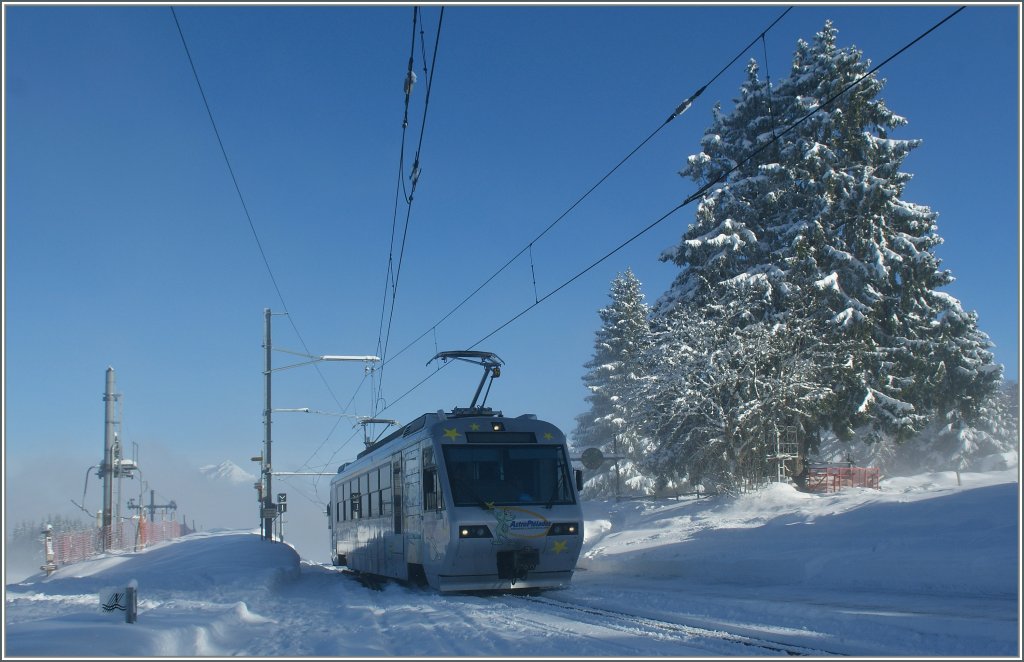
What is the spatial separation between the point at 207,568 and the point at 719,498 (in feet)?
57.7

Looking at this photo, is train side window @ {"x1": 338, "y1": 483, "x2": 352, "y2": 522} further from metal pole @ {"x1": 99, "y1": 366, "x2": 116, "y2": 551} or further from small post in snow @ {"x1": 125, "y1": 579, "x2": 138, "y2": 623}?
small post in snow @ {"x1": 125, "y1": 579, "x2": 138, "y2": 623}

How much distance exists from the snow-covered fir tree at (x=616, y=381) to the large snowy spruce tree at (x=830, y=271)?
15872mm

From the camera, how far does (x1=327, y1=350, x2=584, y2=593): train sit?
47.5ft

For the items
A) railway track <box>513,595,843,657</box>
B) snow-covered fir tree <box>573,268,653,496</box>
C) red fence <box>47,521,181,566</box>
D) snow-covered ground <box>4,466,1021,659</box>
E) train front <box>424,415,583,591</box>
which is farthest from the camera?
snow-covered fir tree <box>573,268,653,496</box>

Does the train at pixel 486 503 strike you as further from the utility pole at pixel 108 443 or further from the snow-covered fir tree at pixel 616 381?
the snow-covered fir tree at pixel 616 381

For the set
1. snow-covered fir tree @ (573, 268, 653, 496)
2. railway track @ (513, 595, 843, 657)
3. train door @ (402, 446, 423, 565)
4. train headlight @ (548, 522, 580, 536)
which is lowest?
railway track @ (513, 595, 843, 657)

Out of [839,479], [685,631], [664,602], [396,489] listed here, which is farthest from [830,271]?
[685,631]

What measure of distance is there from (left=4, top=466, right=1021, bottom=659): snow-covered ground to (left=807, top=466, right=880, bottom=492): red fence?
784 centimetres

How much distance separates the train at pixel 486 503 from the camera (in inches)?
571

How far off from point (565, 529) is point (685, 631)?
Answer: 6.00m

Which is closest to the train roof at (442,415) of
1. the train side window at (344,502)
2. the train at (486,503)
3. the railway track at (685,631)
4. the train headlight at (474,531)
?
the train at (486,503)

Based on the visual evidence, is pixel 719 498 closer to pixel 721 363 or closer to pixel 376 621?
pixel 721 363

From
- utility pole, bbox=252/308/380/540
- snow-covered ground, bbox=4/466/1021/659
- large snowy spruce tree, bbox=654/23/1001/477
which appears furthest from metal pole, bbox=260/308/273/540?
large snowy spruce tree, bbox=654/23/1001/477

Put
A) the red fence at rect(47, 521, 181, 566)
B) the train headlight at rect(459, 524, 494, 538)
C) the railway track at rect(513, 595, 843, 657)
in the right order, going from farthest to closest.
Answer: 1. the red fence at rect(47, 521, 181, 566)
2. the train headlight at rect(459, 524, 494, 538)
3. the railway track at rect(513, 595, 843, 657)
